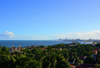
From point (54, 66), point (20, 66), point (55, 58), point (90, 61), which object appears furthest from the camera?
point (90, 61)

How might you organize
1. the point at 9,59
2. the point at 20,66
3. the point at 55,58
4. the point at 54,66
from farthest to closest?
the point at 55,58
the point at 54,66
the point at 9,59
the point at 20,66

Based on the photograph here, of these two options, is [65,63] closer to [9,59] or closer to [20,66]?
[20,66]

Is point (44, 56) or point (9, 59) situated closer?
point (9, 59)

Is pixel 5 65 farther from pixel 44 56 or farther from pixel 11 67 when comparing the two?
pixel 44 56

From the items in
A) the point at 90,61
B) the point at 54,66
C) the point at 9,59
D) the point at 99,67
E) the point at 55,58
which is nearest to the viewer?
the point at 99,67

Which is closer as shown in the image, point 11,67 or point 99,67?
point 99,67

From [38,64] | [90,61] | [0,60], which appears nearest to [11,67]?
[0,60]

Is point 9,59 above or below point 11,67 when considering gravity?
above

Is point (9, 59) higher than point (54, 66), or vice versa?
point (9, 59)

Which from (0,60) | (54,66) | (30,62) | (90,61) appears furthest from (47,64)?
(90,61)
